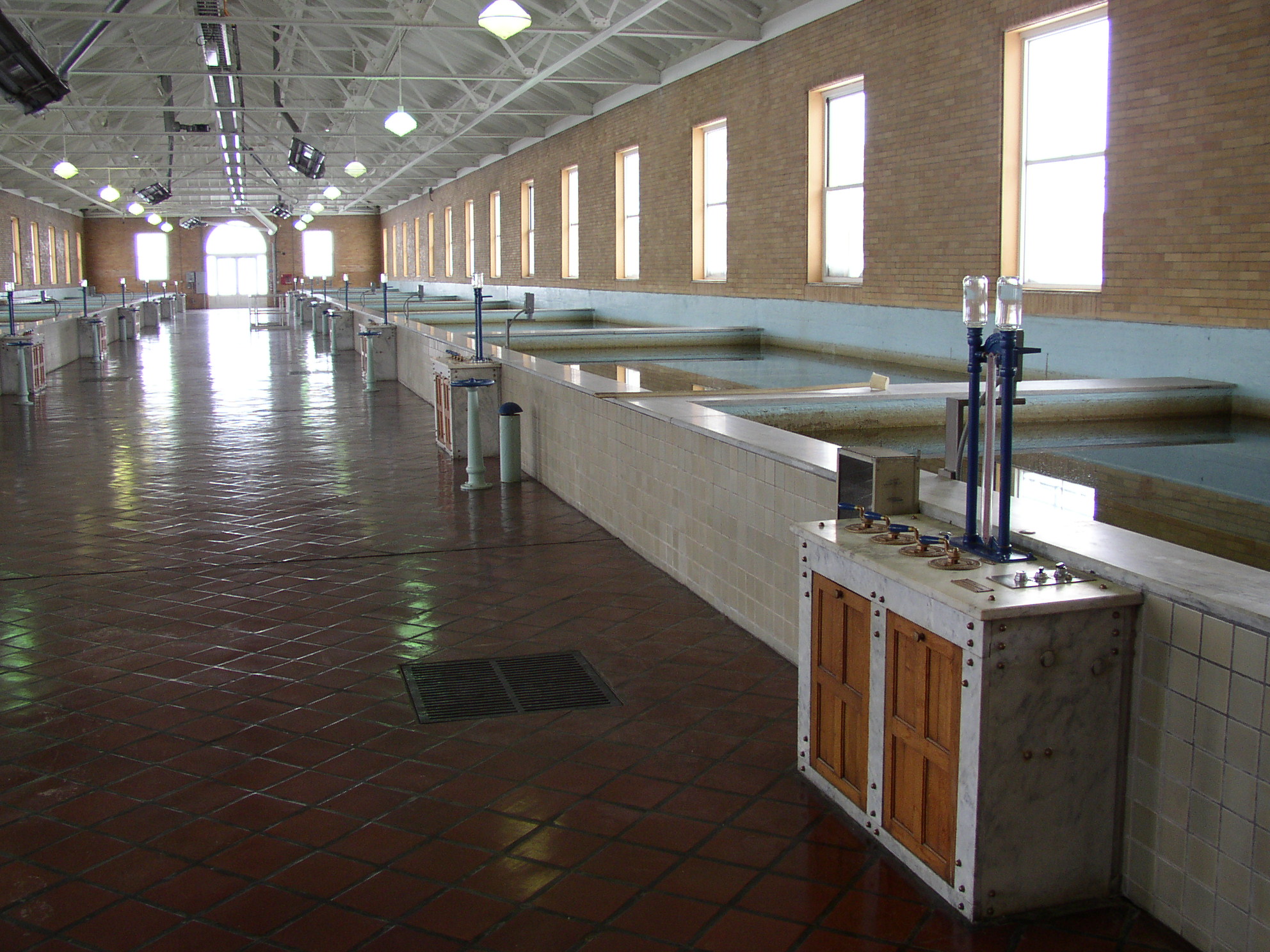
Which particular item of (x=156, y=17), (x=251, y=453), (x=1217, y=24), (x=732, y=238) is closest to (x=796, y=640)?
(x=1217, y=24)

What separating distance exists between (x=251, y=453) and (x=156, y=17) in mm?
6037

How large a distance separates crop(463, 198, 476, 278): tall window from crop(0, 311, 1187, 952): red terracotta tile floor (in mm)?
22842

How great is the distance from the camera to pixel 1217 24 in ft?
21.8

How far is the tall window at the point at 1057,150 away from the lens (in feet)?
26.2

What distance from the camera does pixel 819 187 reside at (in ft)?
38.4

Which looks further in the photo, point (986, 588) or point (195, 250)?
point (195, 250)

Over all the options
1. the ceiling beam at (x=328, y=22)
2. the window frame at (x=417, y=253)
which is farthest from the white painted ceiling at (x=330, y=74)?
the window frame at (x=417, y=253)

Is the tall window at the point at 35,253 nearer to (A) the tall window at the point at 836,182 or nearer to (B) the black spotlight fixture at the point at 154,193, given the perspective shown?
(B) the black spotlight fixture at the point at 154,193

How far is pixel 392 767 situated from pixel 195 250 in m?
46.1

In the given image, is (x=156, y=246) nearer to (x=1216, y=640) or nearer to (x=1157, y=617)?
(x=1157, y=617)

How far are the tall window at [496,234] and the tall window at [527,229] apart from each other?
1.54 metres

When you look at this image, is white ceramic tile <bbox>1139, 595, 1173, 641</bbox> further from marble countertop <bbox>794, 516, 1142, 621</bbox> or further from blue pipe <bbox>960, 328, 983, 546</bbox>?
blue pipe <bbox>960, 328, 983, 546</bbox>

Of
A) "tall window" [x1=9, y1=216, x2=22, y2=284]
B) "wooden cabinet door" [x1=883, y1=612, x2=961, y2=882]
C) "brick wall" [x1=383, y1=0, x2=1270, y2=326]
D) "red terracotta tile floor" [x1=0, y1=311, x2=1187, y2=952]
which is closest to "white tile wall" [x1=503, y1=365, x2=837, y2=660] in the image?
"red terracotta tile floor" [x1=0, y1=311, x2=1187, y2=952]

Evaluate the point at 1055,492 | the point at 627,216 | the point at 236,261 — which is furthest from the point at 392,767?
the point at 236,261
